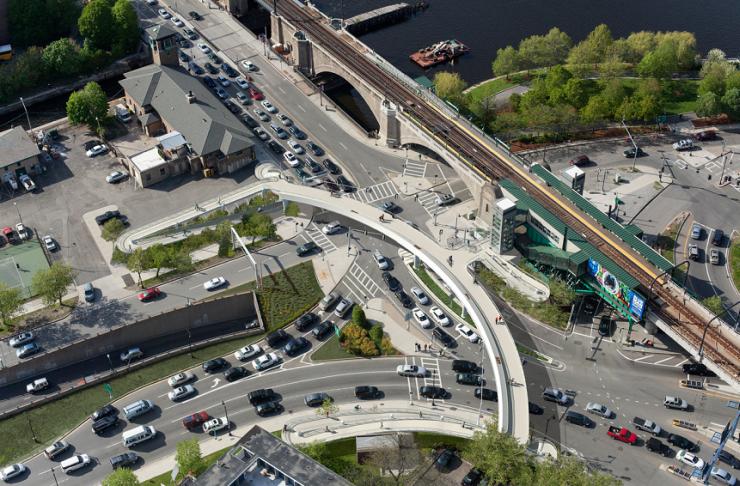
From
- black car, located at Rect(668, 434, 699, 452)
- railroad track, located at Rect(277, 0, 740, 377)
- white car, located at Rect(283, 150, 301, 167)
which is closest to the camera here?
black car, located at Rect(668, 434, 699, 452)

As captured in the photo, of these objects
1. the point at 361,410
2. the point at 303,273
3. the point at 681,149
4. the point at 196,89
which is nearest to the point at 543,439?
the point at 361,410

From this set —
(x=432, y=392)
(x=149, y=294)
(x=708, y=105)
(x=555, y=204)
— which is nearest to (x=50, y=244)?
(x=149, y=294)

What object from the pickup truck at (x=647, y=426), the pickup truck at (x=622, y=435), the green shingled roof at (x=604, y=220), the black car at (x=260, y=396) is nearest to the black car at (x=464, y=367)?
the pickup truck at (x=622, y=435)

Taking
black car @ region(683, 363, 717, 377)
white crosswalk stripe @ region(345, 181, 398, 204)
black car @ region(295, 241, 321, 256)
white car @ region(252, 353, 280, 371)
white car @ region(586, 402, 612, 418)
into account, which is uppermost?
white crosswalk stripe @ region(345, 181, 398, 204)

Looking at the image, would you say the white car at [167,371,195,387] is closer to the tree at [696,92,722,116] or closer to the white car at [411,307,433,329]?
the white car at [411,307,433,329]

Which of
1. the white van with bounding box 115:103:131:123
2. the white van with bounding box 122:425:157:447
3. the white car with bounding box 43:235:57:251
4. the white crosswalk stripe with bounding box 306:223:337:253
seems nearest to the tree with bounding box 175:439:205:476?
the white van with bounding box 122:425:157:447

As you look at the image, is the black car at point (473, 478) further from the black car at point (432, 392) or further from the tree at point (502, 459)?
the black car at point (432, 392)

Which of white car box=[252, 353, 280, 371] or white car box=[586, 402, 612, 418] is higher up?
white car box=[252, 353, 280, 371]
